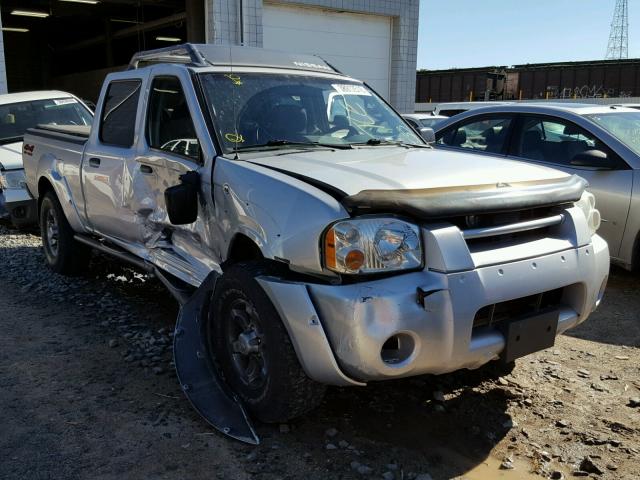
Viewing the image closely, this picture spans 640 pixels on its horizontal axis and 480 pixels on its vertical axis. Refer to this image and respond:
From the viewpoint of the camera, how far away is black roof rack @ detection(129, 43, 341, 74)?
4.29 meters

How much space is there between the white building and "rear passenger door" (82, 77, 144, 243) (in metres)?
4.66

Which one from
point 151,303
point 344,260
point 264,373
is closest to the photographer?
point 344,260

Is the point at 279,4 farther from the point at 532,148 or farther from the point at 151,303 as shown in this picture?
the point at 151,303

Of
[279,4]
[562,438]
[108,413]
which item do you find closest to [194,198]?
[108,413]

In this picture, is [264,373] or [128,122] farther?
[128,122]

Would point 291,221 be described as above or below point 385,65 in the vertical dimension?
below

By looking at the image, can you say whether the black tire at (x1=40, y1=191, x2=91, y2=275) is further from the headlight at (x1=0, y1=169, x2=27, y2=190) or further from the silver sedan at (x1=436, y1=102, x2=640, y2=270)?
the silver sedan at (x1=436, y1=102, x2=640, y2=270)

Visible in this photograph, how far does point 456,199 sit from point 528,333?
2.45ft

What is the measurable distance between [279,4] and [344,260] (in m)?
12.7

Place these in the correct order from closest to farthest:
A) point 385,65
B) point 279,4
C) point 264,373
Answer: point 264,373 → point 279,4 → point 385,65

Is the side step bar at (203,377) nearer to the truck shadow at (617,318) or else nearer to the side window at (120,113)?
the side window at (120,113)

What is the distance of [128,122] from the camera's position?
482cm

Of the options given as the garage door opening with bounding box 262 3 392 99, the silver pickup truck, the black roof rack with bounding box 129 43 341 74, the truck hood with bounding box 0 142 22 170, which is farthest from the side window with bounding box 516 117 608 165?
the garage door opening with bounding box 262 3 392 99

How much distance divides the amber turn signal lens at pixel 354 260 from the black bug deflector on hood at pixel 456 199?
21cm
